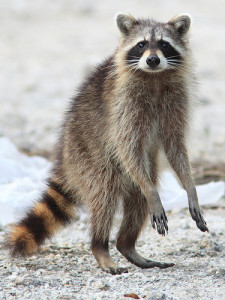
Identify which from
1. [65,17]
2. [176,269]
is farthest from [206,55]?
[176,269]

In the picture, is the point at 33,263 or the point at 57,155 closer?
the point at 33,263

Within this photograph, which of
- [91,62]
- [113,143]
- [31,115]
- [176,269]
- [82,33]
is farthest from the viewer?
[82,33]

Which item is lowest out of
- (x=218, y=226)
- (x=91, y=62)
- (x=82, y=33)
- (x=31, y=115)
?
(x=218, y=226)

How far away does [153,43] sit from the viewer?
13.8 feet

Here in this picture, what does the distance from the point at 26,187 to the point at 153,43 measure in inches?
72.1

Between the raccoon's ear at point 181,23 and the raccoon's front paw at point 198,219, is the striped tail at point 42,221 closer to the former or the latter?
the raccoon's front paw at point 198,219

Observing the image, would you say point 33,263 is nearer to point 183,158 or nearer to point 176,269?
Result: point 176,269

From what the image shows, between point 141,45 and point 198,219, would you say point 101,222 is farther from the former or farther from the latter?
point 141,45

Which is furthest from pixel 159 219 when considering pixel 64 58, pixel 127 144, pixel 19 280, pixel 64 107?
pixel 64 58

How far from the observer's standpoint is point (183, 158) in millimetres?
4367

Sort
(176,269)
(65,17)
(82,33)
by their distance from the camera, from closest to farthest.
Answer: (176,269), (82,33), (65,17)

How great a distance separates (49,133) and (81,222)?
2.42m

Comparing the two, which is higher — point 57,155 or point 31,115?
point 31,115

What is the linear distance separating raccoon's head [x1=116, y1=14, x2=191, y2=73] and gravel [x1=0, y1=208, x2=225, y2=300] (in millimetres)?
1246
